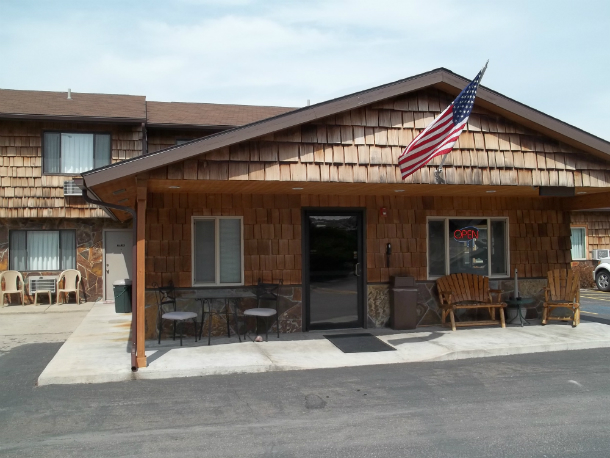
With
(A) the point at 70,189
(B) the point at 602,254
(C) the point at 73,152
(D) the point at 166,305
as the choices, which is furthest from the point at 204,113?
(B) the point at 602,254

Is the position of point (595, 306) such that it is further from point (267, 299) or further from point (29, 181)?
point (29, 181)

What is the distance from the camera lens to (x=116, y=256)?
1552 cm

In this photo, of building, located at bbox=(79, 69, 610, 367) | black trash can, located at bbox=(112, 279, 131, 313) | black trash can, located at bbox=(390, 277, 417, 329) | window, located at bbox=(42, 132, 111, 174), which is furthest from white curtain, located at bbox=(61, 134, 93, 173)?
black trash can, located at bbox=(390, 277, 417, 329)

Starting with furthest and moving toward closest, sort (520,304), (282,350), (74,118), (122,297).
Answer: (74,118)
(122,297)
(520,304)
(282,350)

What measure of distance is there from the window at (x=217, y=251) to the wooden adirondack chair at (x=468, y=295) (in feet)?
11.9

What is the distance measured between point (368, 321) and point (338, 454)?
547 centimetres

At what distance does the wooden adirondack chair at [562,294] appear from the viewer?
32.8 ft

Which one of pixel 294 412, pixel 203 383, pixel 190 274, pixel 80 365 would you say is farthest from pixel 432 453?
pixel 190 274

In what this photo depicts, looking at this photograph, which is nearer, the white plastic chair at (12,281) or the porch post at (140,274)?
the porch post at (140,274)

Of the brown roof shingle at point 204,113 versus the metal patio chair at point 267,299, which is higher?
the brown roof shingle at point 204,113

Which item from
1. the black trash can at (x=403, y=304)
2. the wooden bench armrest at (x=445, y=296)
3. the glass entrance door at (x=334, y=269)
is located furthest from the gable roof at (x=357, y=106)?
the black trash can at (x=403, y=304)

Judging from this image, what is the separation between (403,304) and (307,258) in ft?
6.07

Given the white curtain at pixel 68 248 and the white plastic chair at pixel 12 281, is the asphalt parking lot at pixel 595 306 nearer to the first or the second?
the white curtain at pixel 68 248

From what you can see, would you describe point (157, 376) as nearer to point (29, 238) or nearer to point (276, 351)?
point (276, 351)
